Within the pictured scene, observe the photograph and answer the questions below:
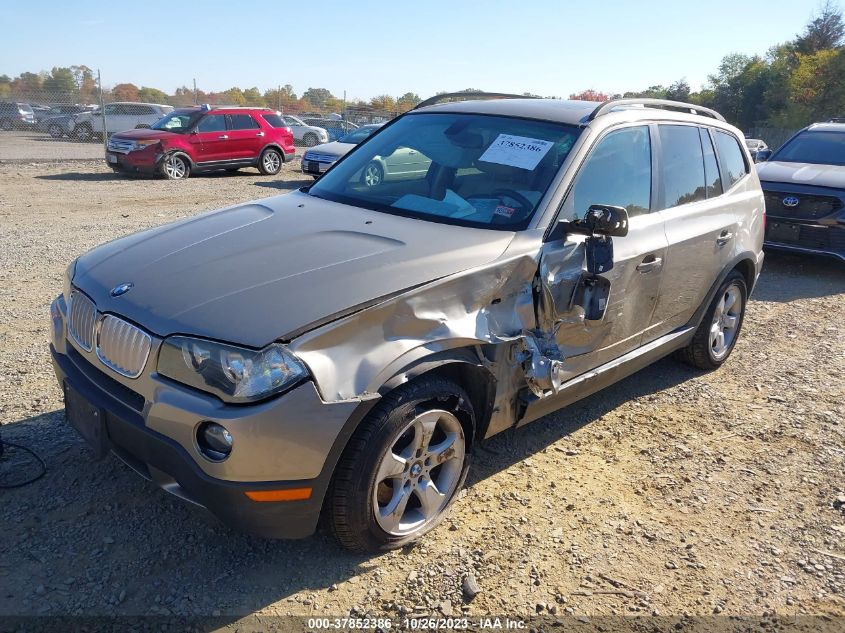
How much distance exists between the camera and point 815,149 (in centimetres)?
979

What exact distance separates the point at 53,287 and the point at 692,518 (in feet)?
18.5

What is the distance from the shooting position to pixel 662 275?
410cm

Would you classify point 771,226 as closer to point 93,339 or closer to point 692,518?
point 692,518

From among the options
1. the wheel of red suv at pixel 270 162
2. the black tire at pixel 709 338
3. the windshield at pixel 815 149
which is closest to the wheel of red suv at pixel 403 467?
the black tire at pixel 709 338

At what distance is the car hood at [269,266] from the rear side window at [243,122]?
545 inches

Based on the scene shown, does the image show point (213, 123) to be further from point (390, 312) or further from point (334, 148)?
point (390, 312)

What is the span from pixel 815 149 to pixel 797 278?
7.75ft

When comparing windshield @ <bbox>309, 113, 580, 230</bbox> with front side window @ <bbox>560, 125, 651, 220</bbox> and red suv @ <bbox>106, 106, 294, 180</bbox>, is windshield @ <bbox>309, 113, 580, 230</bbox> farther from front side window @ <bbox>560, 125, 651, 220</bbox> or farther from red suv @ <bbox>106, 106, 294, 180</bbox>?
red suv @ <bbox>106, 106, 294, 180</bbox>

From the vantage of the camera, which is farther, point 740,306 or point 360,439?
point 740,306

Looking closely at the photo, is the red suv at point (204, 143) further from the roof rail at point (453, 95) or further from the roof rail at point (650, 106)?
the roof rail at point (650, 106)

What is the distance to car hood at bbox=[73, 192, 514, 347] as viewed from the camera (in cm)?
254


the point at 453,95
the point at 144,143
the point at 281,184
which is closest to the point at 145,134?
the point at 144,143

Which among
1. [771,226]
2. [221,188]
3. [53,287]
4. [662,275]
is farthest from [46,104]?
[662,275]

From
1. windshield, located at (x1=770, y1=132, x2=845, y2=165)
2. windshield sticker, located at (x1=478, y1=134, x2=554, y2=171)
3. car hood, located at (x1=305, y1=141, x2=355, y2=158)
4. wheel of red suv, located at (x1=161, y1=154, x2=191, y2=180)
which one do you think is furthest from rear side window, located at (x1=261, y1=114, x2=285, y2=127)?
windshield sticker, located at (x1=478, y1=134, x2=554, y2=171)
